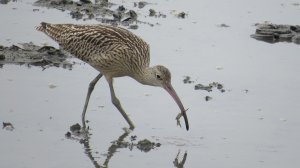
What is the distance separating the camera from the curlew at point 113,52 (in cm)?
692

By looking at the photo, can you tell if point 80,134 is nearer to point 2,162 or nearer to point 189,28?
point 2,162

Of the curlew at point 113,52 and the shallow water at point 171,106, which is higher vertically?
the curlew at point 113,52

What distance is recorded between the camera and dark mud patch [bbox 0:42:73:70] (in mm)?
8888

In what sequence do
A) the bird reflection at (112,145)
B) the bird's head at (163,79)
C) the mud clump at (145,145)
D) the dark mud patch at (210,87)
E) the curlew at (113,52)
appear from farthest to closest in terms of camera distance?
the dark mud patch at (210,87), the curlew at (113,52), the bird's head at (163,79), the mud clump at (145,145), the bird reflection at (112,145)

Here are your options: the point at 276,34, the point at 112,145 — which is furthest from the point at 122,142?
the point at 276,34

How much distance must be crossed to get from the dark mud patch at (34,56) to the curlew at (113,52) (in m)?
1.56

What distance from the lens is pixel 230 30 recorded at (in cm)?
1256

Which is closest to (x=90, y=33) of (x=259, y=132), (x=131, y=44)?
(x=131, y=44)

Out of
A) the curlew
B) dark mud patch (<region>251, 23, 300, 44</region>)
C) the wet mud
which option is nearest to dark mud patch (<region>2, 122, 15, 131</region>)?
the curlew

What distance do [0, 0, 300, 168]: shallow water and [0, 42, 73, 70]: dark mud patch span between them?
24 cm

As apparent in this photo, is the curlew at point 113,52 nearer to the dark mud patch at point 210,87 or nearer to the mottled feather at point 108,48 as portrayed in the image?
the mottled feather at point 108,48

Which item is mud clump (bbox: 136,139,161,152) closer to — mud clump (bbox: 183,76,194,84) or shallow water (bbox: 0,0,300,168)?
shallow water (bbox: 0,0,300,168)

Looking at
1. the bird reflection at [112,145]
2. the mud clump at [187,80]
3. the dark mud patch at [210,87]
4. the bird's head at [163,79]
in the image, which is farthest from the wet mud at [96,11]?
the bird reflection at [112,145]

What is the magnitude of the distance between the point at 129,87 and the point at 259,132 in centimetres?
258
